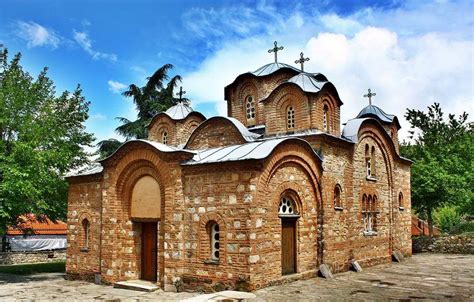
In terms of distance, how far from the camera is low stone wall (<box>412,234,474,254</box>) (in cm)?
2117

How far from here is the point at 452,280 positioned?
1281 cm

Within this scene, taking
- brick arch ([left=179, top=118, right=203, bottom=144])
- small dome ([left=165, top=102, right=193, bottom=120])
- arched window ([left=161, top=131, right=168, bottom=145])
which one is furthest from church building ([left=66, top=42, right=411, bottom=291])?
arched window ([left=161, top=131, right=168, bottom=145])

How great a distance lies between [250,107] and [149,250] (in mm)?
6743

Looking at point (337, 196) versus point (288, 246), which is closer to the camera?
point (288, 246)

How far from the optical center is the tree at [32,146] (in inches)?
541

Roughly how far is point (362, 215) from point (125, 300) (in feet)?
28.5

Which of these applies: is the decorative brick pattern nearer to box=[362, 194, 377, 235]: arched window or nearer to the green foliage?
box=[362, 194, 377, 235]: arched window

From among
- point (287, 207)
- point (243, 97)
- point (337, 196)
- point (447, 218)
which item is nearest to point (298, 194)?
point (287, 207)

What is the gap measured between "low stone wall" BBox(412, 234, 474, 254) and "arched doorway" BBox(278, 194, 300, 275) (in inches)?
499

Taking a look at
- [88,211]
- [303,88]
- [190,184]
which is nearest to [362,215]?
[303,88]

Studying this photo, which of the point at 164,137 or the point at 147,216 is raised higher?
the point at 164,137

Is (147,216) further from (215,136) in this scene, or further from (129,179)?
(215,136)

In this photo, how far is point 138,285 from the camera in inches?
480

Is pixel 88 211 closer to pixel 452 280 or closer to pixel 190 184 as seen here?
pixel 190 184
